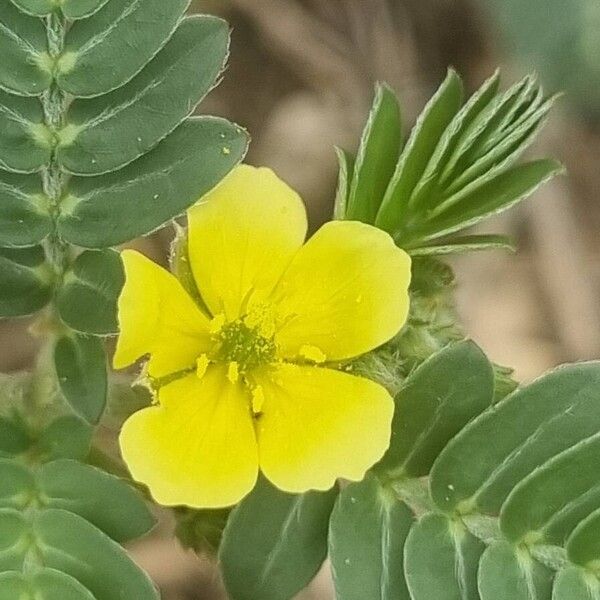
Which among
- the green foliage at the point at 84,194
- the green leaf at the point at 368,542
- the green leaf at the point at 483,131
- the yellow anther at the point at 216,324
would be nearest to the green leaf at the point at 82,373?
the green foliage at the point at 84,194

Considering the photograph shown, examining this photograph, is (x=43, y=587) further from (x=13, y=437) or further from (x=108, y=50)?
(x=108, y=50)

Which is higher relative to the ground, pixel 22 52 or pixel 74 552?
pixel 22 52

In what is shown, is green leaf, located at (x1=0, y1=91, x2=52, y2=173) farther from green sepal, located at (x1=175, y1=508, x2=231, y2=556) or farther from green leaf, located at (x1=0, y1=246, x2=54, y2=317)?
green sepal, located at (x1=175, y1=508, x2=231, y2=556)

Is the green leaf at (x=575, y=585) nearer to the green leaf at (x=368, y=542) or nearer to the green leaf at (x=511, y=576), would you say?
the green leaf at (x=511, y=576)

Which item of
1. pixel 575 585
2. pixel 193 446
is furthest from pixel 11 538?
pixel 575 585

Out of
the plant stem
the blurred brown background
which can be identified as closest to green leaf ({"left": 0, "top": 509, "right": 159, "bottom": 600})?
the plant stem

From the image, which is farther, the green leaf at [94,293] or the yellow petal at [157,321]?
the green leaf at [94,293]
